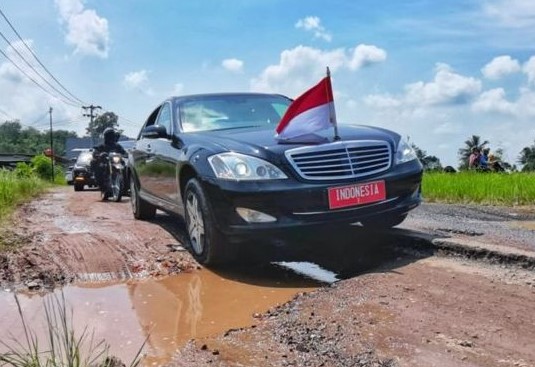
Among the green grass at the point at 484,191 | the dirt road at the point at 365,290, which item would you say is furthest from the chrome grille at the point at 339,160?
the green grass at the point at 484,191

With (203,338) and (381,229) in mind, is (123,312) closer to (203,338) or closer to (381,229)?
(203,338)

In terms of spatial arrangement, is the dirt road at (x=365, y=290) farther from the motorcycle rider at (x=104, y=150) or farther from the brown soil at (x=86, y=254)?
the motorcycle rider at (x=104, y=150)

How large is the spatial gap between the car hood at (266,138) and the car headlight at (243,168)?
7 centimetres

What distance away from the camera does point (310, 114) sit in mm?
5086

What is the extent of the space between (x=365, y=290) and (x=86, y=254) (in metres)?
2.62

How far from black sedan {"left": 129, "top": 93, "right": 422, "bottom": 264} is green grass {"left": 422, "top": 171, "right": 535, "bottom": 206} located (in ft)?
18.2

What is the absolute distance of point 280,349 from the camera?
2.95 m

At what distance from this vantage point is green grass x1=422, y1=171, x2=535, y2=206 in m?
10.2

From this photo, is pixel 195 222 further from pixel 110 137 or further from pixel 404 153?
pixel 110 137

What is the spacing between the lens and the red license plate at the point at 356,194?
454cm

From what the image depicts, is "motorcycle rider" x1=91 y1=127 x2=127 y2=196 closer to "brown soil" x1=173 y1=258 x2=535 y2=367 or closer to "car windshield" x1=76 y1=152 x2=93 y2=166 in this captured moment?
"car windshield" x1=76 y1=152 x2=93 y2=166

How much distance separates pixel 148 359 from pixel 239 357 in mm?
456

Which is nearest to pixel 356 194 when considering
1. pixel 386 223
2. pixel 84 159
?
pixel 386 223

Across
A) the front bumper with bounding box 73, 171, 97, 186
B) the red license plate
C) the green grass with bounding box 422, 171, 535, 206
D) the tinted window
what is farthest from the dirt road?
the front bumper with bounding box 73, 171, 97, 186
